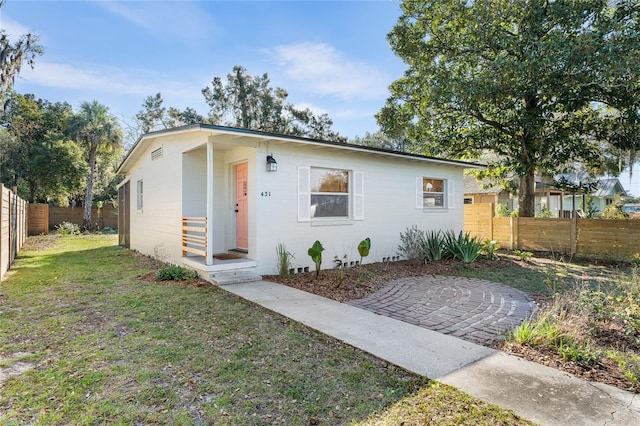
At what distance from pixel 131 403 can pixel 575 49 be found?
10.3 m

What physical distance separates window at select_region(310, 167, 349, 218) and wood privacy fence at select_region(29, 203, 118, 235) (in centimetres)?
1679

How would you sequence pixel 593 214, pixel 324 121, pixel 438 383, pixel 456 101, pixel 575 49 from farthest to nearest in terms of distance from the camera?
pixel 324 121
pixel 593 214
pixel 456 101
pixel 575 49
pixel 438 383

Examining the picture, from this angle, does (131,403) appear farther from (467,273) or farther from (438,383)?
(467,273)

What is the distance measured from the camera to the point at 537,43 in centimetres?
866

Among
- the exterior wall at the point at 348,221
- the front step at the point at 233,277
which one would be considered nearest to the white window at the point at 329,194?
the exterior wall at the point at 348,221

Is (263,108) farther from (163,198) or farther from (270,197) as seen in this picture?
(270,197)

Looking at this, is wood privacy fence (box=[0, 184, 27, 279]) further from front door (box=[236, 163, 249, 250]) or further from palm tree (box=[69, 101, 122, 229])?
palm tree (box=[69, 101, 122, 229])

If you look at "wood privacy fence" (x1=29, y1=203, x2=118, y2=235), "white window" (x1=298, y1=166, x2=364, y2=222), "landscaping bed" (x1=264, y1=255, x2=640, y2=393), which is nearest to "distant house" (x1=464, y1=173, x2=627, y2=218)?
"landscaping bed" (x1=264, y1=255, x2=640, y2=393)

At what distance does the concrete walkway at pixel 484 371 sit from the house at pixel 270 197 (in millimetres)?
2998

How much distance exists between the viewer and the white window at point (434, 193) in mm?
10406

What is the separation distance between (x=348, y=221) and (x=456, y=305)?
381cm

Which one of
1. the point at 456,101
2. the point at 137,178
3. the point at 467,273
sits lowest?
the point at 467,273

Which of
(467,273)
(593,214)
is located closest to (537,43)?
(467,273)

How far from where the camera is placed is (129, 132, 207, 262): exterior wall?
813 centimetres
